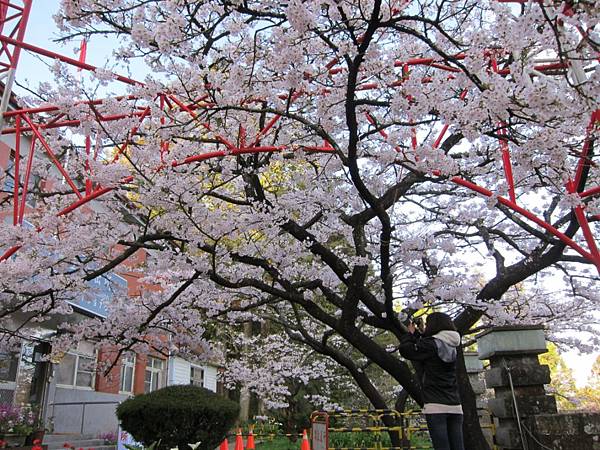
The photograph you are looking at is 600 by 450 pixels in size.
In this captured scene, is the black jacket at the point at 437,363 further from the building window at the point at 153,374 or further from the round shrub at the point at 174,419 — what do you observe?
the building window at the point at 153,374

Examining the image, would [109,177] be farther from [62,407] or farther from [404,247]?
[62,407]

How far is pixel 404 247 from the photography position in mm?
Result: 7184

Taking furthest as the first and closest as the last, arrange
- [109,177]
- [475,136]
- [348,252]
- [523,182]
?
[348,252]
[523,182]
[109,177]
[475,136]

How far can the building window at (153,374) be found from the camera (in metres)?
18.1

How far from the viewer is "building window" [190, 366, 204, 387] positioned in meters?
23.1

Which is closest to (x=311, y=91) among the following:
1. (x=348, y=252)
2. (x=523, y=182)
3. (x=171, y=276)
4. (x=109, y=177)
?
(x=109, y=177)

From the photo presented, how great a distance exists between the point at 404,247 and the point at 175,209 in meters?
3.31

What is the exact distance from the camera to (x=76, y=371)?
43.4ft

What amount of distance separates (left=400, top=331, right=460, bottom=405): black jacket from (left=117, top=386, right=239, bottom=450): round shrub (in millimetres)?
2678

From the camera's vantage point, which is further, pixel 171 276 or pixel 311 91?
pixel 171 276

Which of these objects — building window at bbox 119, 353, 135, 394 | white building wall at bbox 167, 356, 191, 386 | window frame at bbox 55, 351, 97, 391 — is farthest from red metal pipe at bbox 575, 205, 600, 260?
white building wall at bbox 167, 356, 191, 386

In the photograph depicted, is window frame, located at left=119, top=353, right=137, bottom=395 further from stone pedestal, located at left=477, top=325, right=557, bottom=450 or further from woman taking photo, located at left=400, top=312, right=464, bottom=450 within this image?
woman taking photo, located at left=400, top=312, right=464, bottom=450

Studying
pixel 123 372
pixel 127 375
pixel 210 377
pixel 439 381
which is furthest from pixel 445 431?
pixel 210 377

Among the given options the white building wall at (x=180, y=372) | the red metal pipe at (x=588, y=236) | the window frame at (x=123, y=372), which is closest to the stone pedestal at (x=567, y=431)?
the red metal pipe at (x=588, y=236)
